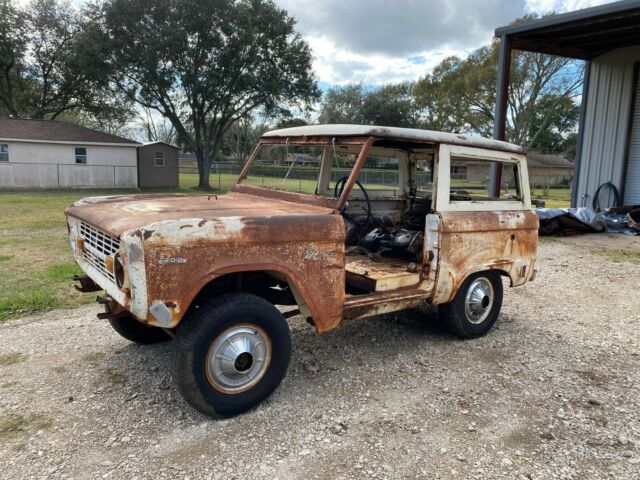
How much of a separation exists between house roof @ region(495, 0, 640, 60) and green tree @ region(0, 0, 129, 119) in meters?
19.8

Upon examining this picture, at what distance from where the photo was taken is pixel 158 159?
26.5 m

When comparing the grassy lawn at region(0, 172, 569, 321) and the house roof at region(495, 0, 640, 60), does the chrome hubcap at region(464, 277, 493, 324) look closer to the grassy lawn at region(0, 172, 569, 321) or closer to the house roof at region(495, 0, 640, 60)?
the grassy lawn at region(0, 172, 569, 321)

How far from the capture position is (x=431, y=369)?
4.21 m

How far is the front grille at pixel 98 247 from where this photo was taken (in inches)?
124

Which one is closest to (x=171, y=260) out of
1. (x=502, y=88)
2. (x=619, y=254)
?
(x=619, y=254)

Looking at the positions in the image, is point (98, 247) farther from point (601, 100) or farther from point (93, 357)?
point (601, 100)

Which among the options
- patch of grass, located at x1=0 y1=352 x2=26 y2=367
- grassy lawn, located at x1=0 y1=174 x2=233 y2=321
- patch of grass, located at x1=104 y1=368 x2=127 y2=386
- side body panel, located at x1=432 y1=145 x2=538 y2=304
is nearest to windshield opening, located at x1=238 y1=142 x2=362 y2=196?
side body panel, located at x1=432 y1=145 x2=538 y2=304

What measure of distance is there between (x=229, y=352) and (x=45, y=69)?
3164 centimetres

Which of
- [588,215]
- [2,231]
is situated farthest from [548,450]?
[2,231]

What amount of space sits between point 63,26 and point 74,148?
27.7 feet

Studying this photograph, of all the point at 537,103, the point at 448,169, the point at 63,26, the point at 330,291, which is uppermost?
the point at 63,26

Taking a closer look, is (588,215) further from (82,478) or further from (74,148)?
(74,148)

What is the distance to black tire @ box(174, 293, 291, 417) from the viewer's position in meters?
3.06

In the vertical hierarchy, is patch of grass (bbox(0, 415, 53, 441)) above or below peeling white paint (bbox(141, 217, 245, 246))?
below
